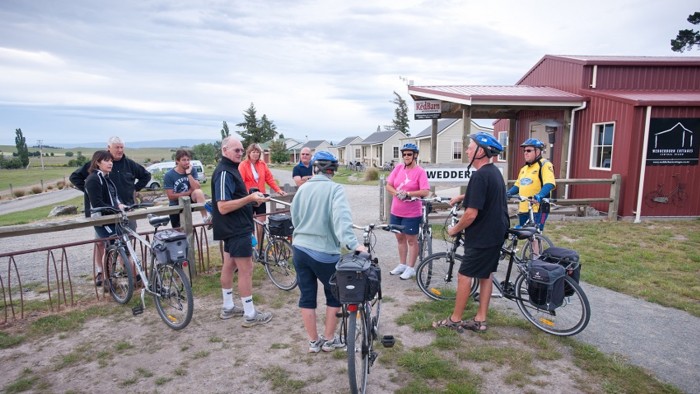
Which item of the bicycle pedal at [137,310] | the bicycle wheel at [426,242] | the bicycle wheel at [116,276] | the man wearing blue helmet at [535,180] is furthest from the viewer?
the bicycle wheel at [426,242]

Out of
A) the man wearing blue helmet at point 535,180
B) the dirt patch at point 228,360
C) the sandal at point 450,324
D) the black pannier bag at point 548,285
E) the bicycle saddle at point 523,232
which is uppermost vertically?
the man wearing blue helmet at point 535,180

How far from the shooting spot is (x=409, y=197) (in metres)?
5.27

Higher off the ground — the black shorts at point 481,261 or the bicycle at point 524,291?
the black shorts at point 481,261

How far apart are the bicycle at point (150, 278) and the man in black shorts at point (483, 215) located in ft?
9.10

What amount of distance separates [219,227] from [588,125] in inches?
430

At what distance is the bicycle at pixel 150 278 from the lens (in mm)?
4211

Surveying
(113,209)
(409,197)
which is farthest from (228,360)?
(409,197)

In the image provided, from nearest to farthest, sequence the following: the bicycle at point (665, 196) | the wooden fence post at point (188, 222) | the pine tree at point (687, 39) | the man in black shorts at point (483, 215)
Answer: the man in black shorts at point (483, 215), the wooden fence post at point (188, 222), the bicycle at point (665, 196), the pine tree at point (687, 39)

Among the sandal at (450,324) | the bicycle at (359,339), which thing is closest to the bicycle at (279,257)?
the sandal at (450,324)

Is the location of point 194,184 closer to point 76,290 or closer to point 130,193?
point 130,193

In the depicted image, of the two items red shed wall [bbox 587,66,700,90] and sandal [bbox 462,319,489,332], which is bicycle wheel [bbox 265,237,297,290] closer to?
sandal [bbox 462,319,489,332]

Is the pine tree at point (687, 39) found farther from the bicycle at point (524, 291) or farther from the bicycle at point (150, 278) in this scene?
the bicycle at point (150, 278)

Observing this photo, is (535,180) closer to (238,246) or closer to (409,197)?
(409,197)

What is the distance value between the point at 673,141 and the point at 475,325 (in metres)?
8.79
